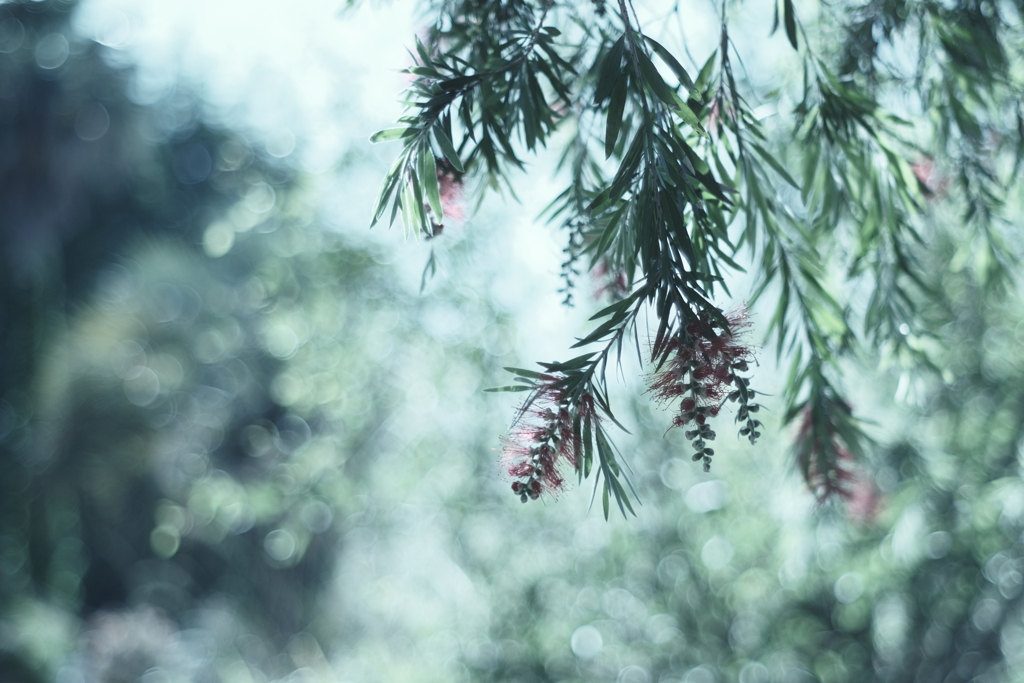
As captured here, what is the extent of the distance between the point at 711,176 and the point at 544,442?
1.30 feet

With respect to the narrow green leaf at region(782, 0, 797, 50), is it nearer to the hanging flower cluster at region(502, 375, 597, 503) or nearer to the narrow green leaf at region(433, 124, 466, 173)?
the narrow green leaf at region(433, 124, 466, 173)

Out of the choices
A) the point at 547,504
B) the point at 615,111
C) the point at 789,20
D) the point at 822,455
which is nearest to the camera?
the point at 615,111

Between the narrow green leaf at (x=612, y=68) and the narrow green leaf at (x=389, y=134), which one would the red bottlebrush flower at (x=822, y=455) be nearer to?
the narrow green leaf at (x=612, y=68)

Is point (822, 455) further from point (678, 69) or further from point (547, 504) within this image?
point (547, 504)

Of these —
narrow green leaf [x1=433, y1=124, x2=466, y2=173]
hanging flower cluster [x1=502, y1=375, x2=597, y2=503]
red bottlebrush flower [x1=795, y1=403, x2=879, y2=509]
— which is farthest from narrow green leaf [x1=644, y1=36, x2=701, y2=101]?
red bottlebrush flower [x1=795, y1=403, x2=879, y2=509]

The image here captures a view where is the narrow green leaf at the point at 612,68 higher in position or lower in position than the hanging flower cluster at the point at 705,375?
higher

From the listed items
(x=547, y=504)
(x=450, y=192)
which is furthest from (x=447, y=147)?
(x=547, y=504)

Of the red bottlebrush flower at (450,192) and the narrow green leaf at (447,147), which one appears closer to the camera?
the narrow green leaf at (447,147)

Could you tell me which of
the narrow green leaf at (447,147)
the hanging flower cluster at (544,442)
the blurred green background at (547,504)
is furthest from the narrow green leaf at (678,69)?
the blurred green background at (547,504)

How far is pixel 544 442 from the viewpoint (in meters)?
0.75

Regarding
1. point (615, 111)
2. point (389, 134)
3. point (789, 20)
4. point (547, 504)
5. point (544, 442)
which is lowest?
point (544, 442)

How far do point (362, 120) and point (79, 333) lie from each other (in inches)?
205

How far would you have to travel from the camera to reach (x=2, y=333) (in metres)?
6.94

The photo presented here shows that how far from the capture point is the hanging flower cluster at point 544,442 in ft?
2.46
